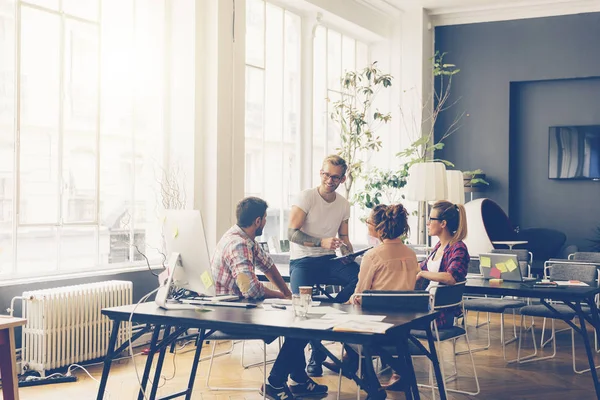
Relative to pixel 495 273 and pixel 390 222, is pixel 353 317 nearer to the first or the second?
pixel 390 222

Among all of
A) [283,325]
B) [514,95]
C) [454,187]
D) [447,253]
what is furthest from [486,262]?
[514,95]

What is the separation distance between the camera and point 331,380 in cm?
483

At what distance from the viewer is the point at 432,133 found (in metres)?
10.0

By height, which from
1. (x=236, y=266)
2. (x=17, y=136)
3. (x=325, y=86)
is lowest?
(x=236, y=266)

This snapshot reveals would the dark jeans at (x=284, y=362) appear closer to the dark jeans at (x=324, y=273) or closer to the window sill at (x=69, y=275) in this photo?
the dark jeans at (x=324, y=273)

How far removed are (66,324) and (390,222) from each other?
8.37 ft

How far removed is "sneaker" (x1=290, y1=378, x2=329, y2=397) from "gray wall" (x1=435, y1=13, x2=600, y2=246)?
5978 millimetres

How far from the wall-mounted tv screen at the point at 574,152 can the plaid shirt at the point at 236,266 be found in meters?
6.66

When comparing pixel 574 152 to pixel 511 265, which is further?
pixel 574 152

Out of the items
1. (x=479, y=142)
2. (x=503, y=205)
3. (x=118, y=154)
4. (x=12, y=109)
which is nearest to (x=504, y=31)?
(x=479, y=142)

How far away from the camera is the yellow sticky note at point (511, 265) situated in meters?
4.99

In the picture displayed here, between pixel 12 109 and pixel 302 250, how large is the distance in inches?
91.2

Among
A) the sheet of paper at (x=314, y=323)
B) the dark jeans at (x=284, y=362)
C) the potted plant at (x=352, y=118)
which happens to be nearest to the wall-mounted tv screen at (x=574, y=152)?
the potted plant at (x=352, y=118)

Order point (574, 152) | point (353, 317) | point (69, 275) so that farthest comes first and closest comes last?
point (574, 152) < point (69, 275) < point (353, 317)
